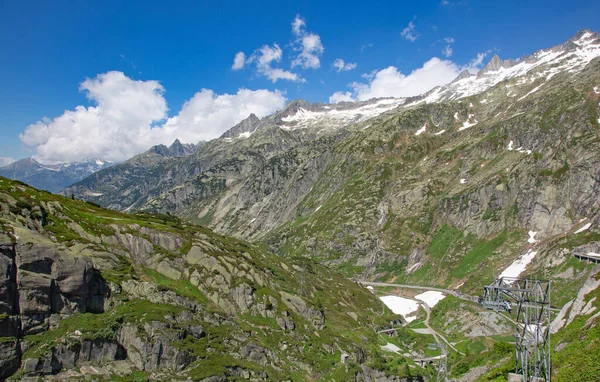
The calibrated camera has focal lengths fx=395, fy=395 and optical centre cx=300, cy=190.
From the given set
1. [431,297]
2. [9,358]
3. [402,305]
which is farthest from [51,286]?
[431,297]

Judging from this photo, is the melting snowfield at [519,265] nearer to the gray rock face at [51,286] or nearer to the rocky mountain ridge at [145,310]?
the rocky mountain ridge at [145,310]

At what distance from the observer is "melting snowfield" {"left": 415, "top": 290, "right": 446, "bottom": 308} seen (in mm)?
143625

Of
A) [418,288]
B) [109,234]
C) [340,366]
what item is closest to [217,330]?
[340,366]

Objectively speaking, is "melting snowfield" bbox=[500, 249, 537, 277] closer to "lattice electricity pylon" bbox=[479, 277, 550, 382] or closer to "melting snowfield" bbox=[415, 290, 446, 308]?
"melting snowfield" bbox=[415, 290, 446, 308]

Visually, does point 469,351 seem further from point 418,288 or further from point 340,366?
point 418,288

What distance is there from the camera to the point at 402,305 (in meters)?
147

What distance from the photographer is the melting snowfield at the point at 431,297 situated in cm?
14362

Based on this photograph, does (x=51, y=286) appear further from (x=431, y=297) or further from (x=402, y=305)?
(x=431, y=297)

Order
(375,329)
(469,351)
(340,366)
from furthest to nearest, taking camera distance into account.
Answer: (375,329)
(469,351)
(340,366)

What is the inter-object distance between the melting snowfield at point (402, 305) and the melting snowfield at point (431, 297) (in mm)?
4555

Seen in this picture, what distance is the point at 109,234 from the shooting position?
8356cm

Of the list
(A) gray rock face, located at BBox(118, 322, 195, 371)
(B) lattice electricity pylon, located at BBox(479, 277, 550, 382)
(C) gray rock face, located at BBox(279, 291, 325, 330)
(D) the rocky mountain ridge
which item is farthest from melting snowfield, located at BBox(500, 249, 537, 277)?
(A) gray rock face, located at BBox(118, 322, 195, 371)

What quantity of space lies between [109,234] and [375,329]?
74.1 meters

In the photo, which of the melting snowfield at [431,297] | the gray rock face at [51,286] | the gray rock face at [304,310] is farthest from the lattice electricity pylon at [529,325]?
the melting snowfield at [431,297]
